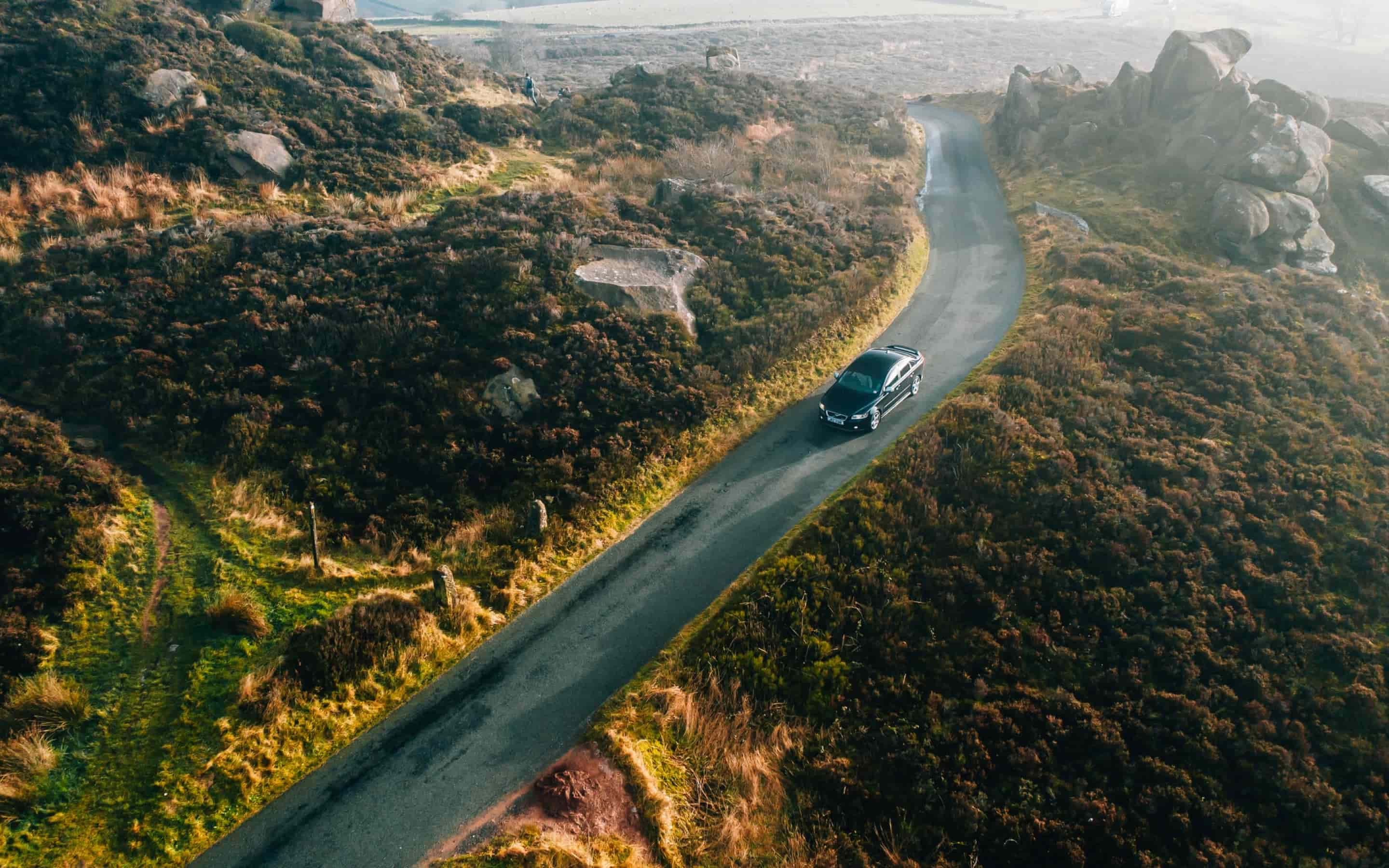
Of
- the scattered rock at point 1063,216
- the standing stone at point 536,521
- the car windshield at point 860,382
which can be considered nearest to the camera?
the standing stone at point 536,521

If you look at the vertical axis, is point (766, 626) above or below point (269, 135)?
below

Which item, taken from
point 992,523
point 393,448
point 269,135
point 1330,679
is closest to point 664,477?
point 393,448

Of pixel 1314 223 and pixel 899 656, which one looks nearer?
pixel 899 656

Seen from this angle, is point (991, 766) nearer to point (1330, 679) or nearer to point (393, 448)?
point (1330, 679)

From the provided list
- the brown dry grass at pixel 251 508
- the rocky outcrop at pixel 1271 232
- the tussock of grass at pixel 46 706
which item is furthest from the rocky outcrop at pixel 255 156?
the rocky outcrop at pixel 1271 232

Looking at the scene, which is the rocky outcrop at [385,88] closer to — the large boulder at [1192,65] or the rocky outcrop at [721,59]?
the rocky outcrop at [721,59]

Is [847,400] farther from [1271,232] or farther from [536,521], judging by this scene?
[1271,232]

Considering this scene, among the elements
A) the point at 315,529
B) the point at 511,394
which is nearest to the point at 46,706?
the point at 315,529
